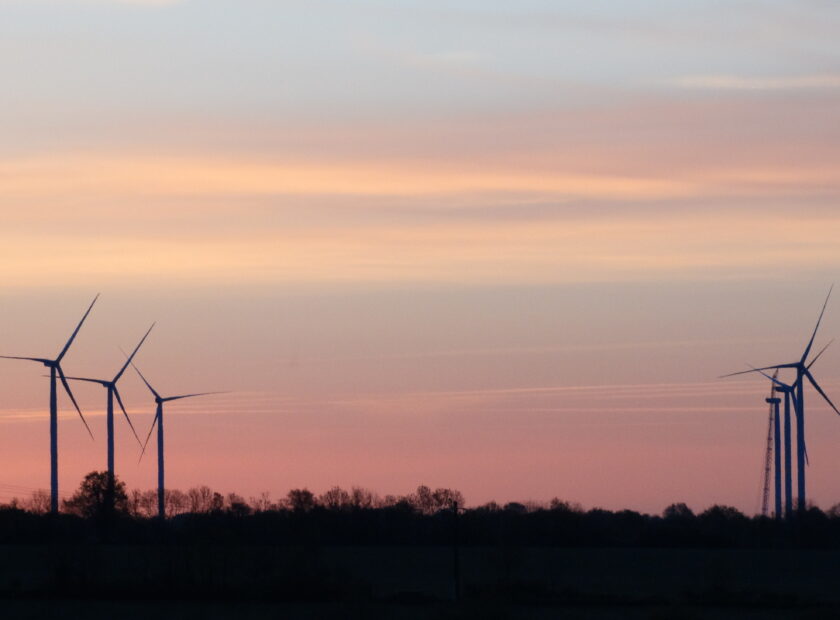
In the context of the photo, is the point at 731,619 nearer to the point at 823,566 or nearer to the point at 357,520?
the point at 823,566

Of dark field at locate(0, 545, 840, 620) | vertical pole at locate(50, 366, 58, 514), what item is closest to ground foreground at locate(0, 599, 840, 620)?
dark field at locate(0, 545, 840, 620)

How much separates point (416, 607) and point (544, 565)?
3862cm

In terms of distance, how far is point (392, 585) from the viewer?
110438 millimetres

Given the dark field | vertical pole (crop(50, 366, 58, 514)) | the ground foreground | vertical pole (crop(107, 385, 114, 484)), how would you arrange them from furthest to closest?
vertical pole (crop(107, 385, 114, 484)) < vertical pole (crop(50, 366, 58, 514)) < the dark field < the ground foreground

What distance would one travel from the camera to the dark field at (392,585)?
91375 mm

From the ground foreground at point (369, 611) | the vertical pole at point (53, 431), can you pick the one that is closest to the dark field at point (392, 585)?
the ground foreground at point (369, 611)

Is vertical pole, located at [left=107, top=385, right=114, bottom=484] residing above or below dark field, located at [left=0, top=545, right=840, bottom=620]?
above

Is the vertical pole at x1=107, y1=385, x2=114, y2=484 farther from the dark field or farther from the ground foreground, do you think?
the ground foreground

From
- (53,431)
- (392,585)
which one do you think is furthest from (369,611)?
(53,431)

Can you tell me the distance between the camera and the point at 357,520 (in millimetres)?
175875

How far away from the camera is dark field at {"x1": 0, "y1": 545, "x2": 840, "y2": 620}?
91375 mm

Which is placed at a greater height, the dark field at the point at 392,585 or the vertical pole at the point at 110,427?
the vertical pole at the point at 110,427

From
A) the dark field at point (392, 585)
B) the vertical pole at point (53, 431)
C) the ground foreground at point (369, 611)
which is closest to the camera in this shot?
the ground foreground at point (369, 611)

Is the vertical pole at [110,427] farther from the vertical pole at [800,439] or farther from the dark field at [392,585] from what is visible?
the vertical pole at [800,439]
